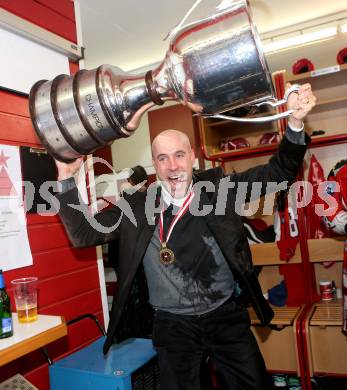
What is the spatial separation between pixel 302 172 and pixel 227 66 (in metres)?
2.44

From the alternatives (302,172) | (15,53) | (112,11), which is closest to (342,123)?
(302,172)

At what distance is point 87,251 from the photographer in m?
2.28

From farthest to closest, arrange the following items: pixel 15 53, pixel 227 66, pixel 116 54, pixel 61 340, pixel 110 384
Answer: pixel 116 54 → pixel 61 340 → pixel 15 53 → pixel 110 384 → pixel 227 66

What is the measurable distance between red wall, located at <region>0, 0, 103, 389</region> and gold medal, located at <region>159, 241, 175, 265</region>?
2.04 ft

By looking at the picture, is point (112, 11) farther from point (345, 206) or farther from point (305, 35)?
point (345, 206)

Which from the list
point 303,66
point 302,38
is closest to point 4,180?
point 303,66

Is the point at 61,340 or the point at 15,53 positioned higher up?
the point at 15,53

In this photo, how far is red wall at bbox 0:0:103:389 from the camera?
1.85 metres

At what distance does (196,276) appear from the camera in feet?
5.60

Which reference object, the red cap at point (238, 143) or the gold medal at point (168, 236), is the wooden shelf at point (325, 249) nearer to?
the red cap at point (238, 143)

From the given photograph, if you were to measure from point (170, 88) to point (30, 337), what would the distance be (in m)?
0.91

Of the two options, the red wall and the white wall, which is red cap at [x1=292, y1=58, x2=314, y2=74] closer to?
the red wall

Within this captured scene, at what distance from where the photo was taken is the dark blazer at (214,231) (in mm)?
1611

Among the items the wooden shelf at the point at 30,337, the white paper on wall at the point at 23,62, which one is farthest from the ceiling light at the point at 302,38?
the wooden shelf at the point at 30,337
